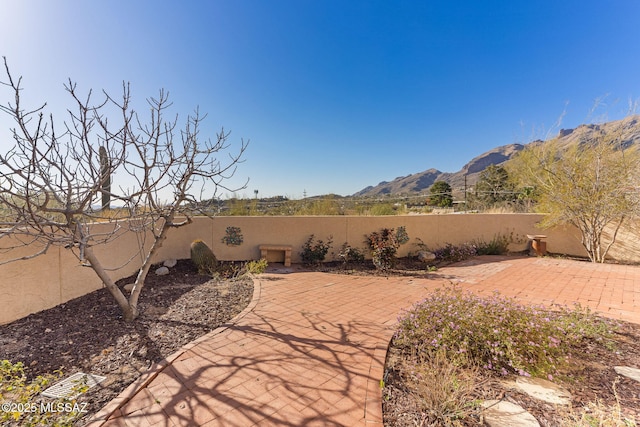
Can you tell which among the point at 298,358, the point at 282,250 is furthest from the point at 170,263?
the point at 298,358

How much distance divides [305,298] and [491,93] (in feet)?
35.3

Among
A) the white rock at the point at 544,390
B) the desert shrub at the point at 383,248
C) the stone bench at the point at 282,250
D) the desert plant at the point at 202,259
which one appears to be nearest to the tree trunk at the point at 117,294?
the desert plant at the point at 202,259

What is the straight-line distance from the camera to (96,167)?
3.37m

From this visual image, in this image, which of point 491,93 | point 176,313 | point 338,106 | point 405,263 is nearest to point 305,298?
point 176,313

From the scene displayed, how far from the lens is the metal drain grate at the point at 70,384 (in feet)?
7.27

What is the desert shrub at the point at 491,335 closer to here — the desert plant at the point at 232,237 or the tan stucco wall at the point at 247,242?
the tan stucco wall at the point at 247,242

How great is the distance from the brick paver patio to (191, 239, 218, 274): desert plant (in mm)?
1651

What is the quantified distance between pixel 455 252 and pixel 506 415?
23.7 feet

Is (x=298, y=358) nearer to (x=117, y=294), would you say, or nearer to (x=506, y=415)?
(x=506, y=415)

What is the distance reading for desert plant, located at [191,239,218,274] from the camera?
6520mm

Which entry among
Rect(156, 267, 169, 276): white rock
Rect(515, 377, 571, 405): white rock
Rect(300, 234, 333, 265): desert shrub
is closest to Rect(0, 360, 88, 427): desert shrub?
Rect(515, 377, 571, 405): white rock

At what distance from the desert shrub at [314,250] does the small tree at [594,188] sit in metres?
7.20

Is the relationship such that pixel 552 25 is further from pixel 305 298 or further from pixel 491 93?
pixel 305 298

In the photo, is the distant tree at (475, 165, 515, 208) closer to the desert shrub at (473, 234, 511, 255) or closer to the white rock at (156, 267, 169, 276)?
the desert shrub at (473, 234, 511, 255)
